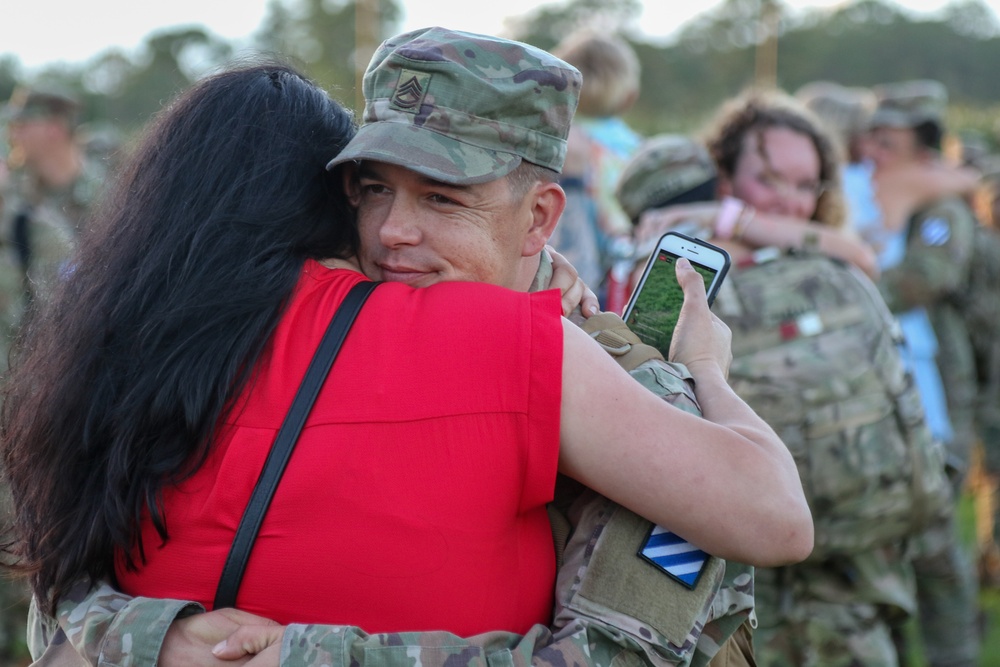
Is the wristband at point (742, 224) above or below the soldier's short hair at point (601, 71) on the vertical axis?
below

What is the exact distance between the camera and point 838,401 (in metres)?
3.22

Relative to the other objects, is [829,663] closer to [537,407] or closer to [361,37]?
[537,407]

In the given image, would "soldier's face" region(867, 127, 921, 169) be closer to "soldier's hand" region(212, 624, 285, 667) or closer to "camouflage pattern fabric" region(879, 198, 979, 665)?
"camouflage pattern fabric" region(879, 198, 979, 665)

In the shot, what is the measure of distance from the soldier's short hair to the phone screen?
3.36 m

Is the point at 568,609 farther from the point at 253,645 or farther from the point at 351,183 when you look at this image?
the point at 351,183

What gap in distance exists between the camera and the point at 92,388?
5.78 ft

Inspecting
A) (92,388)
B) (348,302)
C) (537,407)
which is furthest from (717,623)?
(92,388)

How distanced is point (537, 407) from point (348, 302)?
0.36m

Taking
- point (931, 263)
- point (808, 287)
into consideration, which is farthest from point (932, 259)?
point (808, 287)

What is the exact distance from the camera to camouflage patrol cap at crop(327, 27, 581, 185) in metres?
1.86

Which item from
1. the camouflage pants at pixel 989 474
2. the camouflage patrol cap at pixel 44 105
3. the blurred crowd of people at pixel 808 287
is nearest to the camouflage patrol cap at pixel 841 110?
the blurred crowd of people at pixel 808 287

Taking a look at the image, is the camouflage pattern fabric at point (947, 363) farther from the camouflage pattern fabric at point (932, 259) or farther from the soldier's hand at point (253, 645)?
the soldier's hand at point (253, 645)

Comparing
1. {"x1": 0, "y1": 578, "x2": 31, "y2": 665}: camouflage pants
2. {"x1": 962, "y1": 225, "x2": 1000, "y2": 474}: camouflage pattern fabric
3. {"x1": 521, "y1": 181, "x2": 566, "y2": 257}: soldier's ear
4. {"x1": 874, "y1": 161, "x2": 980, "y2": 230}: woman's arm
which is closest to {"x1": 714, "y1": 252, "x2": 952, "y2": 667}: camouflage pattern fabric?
{"x1": 521, "y1": 181, "x2": 566, "y2": 257}: soldier's ear

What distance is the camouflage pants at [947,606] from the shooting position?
13.8 feet
